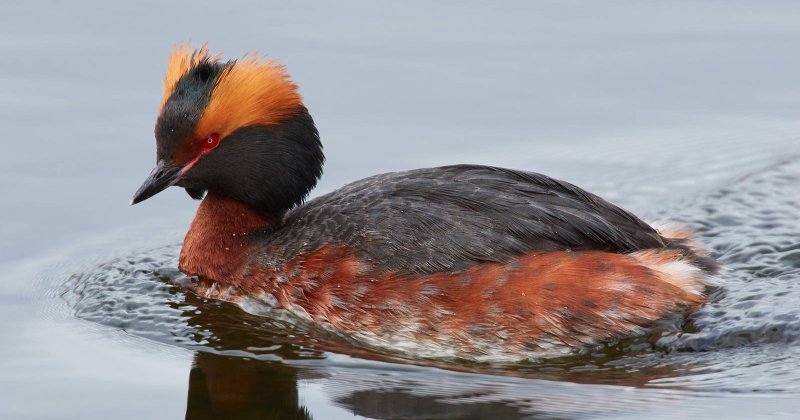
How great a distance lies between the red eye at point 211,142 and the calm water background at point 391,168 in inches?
43.4

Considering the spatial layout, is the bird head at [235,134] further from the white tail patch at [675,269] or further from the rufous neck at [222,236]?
the white tail patch at [675,269]

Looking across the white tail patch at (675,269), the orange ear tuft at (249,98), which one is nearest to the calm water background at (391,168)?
the white tail patch at (675,269)

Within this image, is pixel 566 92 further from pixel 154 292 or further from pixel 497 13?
pixel 154 292

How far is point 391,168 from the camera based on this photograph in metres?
12.2

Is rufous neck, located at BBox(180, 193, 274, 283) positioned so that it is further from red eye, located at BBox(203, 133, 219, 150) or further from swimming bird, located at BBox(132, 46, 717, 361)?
red eye, located at BBox(203, 133, 219, 150)

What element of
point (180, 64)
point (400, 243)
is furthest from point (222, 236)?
point (400, 243)

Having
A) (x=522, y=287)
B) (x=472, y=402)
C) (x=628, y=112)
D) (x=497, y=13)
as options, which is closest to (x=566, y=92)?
(x=628, y=112)

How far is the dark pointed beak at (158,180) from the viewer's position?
9.95 meters

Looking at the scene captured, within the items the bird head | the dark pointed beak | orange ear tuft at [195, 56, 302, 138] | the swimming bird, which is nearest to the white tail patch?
the swimming bird

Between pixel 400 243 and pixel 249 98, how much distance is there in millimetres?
1534

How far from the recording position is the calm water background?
872 centimetres

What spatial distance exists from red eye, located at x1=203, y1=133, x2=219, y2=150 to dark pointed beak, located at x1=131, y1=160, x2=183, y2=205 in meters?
0.24

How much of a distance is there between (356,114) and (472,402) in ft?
16.4

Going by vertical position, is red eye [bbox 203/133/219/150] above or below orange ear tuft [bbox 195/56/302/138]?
below
